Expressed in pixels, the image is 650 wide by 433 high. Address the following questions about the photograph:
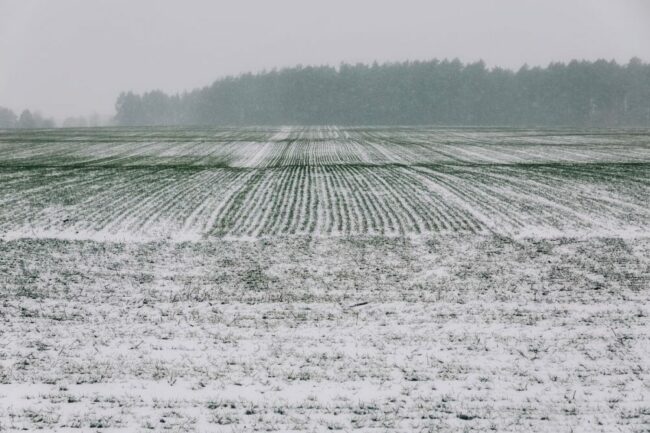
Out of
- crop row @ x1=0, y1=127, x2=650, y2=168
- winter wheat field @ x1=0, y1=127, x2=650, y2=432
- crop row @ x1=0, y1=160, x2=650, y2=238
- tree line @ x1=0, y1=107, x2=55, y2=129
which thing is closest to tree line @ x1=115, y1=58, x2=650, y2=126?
tree line @ x1=0, y1=107, x2=55, y2=129

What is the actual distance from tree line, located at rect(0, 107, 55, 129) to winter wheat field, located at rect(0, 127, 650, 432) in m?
152

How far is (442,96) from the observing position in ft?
375

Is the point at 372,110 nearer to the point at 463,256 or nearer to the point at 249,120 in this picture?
the point at 249,120

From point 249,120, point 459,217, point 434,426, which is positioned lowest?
point 434,426

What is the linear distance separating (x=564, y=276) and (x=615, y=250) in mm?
2948

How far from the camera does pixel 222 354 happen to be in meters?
7.89

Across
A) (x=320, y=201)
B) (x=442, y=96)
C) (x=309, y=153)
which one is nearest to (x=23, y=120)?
(x=442, y=96)

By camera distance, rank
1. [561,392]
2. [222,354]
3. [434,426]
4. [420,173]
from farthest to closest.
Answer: [420,173], [222,354], [561,392], [434,426]

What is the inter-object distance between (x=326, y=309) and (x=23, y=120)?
6731 inches

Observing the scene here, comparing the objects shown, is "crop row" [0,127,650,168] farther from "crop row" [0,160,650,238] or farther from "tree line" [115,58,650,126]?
"tree line" [115,58,650,126]

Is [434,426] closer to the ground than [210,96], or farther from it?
closer to the ground

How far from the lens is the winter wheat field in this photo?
651cm

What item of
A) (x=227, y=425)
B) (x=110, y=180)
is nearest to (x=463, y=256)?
(x=227, y=425)

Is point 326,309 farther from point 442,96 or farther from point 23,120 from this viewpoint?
point 23,120
